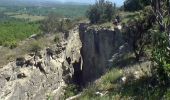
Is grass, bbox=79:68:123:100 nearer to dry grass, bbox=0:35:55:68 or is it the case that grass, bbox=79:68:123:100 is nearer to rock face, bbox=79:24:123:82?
dry grass, bbox=0:35:55:68

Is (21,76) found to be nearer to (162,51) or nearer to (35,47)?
(35,47)

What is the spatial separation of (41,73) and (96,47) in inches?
236

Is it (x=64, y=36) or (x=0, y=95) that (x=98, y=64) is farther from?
(x=0, y=95)

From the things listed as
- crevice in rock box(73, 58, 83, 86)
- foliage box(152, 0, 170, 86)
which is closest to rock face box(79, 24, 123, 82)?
crevice in rock box(73, 58, 83, 86)

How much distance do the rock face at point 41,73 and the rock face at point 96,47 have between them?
1.07 meters

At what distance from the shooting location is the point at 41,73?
31.5m

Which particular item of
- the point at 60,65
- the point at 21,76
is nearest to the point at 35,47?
the point at 21,76

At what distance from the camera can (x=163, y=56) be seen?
10.3 metres

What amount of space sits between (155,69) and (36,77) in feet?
68.5

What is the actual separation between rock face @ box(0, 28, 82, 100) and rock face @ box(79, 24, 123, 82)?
107cm

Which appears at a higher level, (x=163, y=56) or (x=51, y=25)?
(x=163, y=56)

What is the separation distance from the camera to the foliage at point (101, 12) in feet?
123

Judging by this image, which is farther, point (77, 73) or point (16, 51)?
point (77, 73)

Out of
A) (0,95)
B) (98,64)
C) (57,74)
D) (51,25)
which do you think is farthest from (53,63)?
(51,25)
